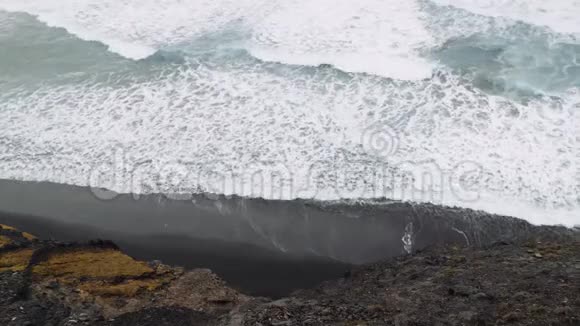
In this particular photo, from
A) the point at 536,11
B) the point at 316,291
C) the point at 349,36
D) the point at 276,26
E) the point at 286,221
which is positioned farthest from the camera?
the point at 276,26

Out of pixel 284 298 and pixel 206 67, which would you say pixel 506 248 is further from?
pixel 206 67

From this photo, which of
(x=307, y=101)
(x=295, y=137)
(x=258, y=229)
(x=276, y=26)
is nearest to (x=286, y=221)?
(x=258, y=229)

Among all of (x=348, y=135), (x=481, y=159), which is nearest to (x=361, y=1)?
(x=348, y=135)

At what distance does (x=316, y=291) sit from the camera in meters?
12.6

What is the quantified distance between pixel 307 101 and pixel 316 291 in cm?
868

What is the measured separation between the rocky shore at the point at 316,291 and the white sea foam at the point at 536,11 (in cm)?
1210

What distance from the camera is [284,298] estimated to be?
1250 cm

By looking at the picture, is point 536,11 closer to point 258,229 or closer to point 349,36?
point 349,36

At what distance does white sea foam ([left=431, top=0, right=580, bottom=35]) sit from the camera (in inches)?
859

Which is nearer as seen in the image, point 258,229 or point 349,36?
point 258,229

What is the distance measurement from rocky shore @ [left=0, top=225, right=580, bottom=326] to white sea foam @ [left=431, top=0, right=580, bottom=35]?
12.1m

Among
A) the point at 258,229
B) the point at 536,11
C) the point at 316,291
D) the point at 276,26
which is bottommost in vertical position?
the point at 316,291

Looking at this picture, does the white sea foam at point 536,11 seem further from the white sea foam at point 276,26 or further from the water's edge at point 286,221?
the water's edge at point 286,221

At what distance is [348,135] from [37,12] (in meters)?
18.9
